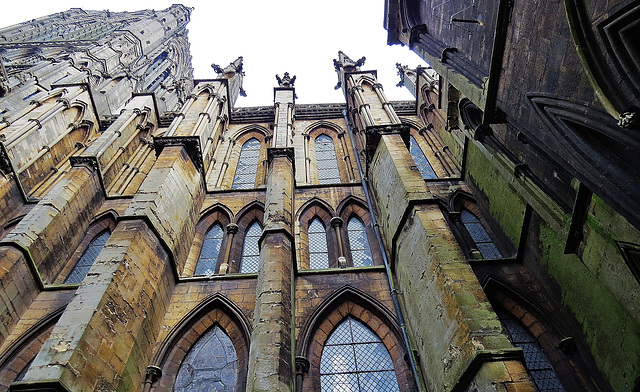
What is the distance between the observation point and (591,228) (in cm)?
554

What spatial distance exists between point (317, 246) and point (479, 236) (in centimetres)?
384

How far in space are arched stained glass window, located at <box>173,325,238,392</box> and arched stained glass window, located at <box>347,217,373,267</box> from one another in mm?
3315

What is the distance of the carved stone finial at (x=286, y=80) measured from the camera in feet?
55.9

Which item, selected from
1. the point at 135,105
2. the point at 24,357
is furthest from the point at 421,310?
the point at 135,105

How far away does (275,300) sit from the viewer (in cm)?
659

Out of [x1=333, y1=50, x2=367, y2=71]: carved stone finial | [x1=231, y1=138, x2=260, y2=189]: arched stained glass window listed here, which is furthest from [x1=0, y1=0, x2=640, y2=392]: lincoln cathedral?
[x1=333, y1=50, x2=367, y2=71]: carved stone finial

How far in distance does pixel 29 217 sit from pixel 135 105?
773 centimetres

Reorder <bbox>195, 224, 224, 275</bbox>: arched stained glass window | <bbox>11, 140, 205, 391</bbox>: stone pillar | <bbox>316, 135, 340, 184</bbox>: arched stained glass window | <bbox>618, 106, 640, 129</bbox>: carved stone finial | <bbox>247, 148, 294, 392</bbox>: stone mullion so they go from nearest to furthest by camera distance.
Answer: <bbox>618, 106, 640, 129</bbox>: carved stone finial
<bbox>11, 140, 205, 391</bbox>: stone pillar
<bbox>247, 148, 294, 392</bbox>: stone mullion
<bbox>195, 224, 224, 275</bbox>: arched stained glass window
<bbox>316, 135, 340, 184</bbox>: arched stained glass window

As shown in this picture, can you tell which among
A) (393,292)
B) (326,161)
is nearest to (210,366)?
(393,292)

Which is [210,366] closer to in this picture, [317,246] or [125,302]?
Answer: [125,302]

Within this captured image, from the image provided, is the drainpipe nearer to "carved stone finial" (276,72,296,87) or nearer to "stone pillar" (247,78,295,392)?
"stone pillar" (247,78,295,392)

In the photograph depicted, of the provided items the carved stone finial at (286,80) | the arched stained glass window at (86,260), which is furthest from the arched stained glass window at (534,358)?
the carved stone finial at (286,80)

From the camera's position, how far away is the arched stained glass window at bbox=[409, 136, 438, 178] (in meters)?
13.2

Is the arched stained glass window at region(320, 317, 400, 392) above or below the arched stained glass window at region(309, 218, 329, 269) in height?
below
